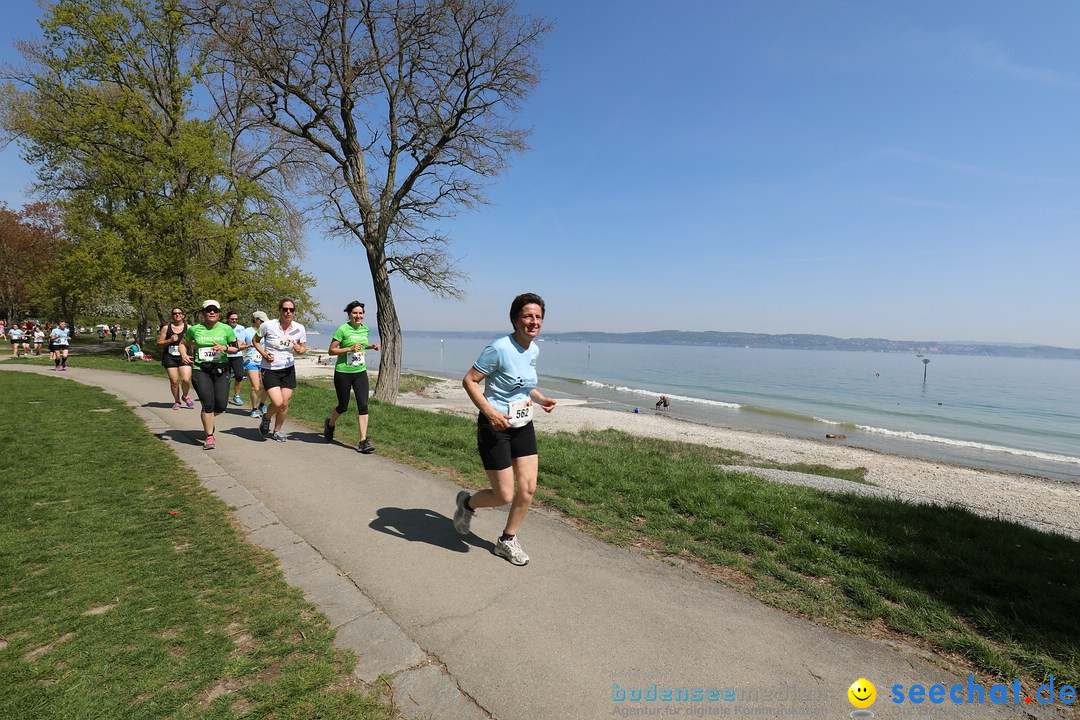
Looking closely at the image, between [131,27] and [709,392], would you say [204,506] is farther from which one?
[709,392]

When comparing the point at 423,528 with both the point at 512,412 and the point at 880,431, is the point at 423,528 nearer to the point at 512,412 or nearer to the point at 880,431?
the point at 512,412

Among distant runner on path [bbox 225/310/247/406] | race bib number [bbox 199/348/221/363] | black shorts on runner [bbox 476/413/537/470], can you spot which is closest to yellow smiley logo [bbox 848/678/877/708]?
black shorts on runner [bbox 476/413/537/470]

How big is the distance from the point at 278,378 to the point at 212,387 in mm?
899

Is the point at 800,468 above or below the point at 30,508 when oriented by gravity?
below

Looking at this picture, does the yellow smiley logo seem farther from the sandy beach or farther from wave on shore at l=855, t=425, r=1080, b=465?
wave on shore at l=855, t=425, r=1080, b=465

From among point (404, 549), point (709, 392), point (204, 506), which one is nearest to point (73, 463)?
point (204, 506)

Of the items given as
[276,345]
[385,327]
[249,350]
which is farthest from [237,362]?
[276,345]

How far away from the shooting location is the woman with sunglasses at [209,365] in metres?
7.01

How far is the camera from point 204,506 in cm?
479

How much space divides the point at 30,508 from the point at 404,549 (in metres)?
3.73

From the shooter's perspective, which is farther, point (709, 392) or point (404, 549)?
point (709, 392)

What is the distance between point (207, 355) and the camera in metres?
7.04

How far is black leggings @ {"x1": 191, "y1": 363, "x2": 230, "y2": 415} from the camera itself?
700 centimetres

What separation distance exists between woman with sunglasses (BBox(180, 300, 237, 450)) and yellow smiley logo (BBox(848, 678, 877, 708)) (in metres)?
7.76
